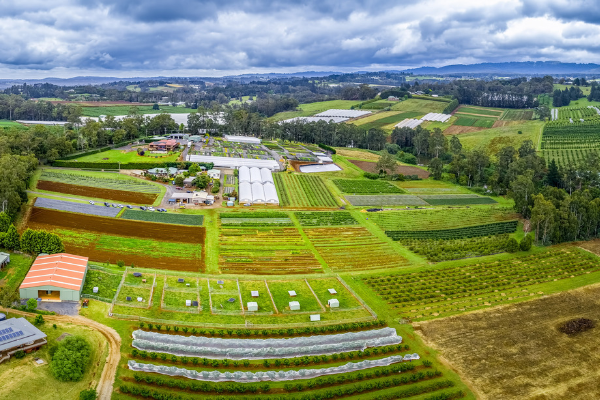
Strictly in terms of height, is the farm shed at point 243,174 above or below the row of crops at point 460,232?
above

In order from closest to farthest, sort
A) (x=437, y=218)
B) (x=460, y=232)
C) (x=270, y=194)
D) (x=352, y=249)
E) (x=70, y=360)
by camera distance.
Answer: (x=70, y=360) < (x=352, y=249) < (x=460, y=232) < (x=437, y=218) < (x=270, y=194)

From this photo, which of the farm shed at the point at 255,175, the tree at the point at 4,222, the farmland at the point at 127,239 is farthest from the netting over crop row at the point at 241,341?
the farm shed at the point at 255,175

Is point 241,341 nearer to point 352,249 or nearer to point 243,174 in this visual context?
point 352,249

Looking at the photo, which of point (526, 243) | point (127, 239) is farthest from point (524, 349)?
point (127, 239)

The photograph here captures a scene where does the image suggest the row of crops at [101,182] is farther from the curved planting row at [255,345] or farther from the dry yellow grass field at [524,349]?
the dry yellow grass field at [524,349]

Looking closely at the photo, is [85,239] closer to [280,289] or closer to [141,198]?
[141,198]

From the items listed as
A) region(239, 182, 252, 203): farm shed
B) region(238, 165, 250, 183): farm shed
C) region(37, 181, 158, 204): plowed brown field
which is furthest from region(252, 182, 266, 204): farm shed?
region(37, 181, 158, 204): plowed brown field
